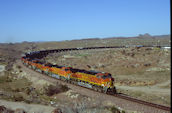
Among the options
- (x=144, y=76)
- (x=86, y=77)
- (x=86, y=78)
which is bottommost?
(x=144, y=76)

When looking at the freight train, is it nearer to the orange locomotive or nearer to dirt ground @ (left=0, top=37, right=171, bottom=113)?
the orange locomotive

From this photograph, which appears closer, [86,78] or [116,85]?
[86,78]

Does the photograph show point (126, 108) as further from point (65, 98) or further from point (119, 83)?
point (119, 83)

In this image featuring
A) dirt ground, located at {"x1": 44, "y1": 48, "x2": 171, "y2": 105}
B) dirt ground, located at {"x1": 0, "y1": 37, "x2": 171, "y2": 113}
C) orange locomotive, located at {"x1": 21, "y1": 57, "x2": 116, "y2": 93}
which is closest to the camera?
dirt ground, located at {"x1": 0, "y1": 37, "x2": 171, "y2": 113}

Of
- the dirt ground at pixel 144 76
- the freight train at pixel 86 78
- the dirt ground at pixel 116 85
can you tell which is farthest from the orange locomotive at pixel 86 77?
the dirt ground at pixel 144 76

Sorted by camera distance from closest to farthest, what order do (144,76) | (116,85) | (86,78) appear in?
(86,78) → (116,85) → (144,76)

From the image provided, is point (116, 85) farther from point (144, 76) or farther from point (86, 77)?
point (86, 77)

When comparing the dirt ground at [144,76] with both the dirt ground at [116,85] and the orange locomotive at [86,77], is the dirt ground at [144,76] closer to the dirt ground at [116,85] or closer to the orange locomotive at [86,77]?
the dirt ground at [116,85]

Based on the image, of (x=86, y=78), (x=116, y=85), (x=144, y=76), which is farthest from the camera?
(x=144, y=76)

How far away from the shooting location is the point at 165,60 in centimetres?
5166

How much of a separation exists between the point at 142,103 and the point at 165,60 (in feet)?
126

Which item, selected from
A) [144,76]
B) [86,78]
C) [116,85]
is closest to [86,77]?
[86,78]

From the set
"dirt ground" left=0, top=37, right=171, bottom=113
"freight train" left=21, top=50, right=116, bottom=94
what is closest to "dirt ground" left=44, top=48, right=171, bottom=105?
"dirt ground" left=0, top=37, right=171, bottom=113

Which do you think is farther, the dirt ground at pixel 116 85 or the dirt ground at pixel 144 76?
the dirt ground at pixel 144 76
